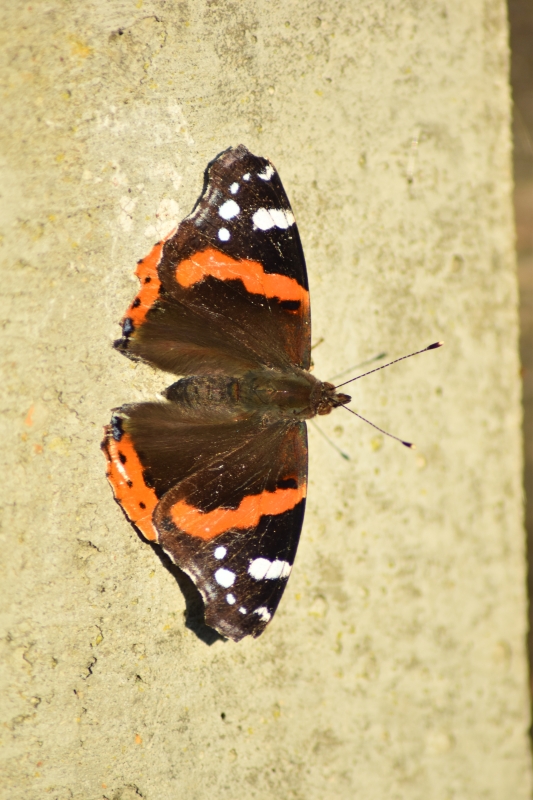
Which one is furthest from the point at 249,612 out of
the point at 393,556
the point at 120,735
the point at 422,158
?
the point at 422,158

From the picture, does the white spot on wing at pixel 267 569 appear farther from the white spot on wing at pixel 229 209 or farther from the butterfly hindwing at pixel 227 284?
the white spot on wing at pixel 229 209

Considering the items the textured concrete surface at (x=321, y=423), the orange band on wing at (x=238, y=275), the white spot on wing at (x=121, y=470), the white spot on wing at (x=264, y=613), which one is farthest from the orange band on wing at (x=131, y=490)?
the orange band on wing at (x=238, y=275)

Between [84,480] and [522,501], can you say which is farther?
[522,501]

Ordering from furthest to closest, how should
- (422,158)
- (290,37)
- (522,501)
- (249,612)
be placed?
(522,501)
(422,158)
(290,37)
(249,612)

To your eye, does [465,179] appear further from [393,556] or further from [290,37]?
[393,556]

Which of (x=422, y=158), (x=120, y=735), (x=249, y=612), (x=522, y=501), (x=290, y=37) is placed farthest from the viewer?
(x=522, y=501)

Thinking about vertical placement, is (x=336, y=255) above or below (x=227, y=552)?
above
